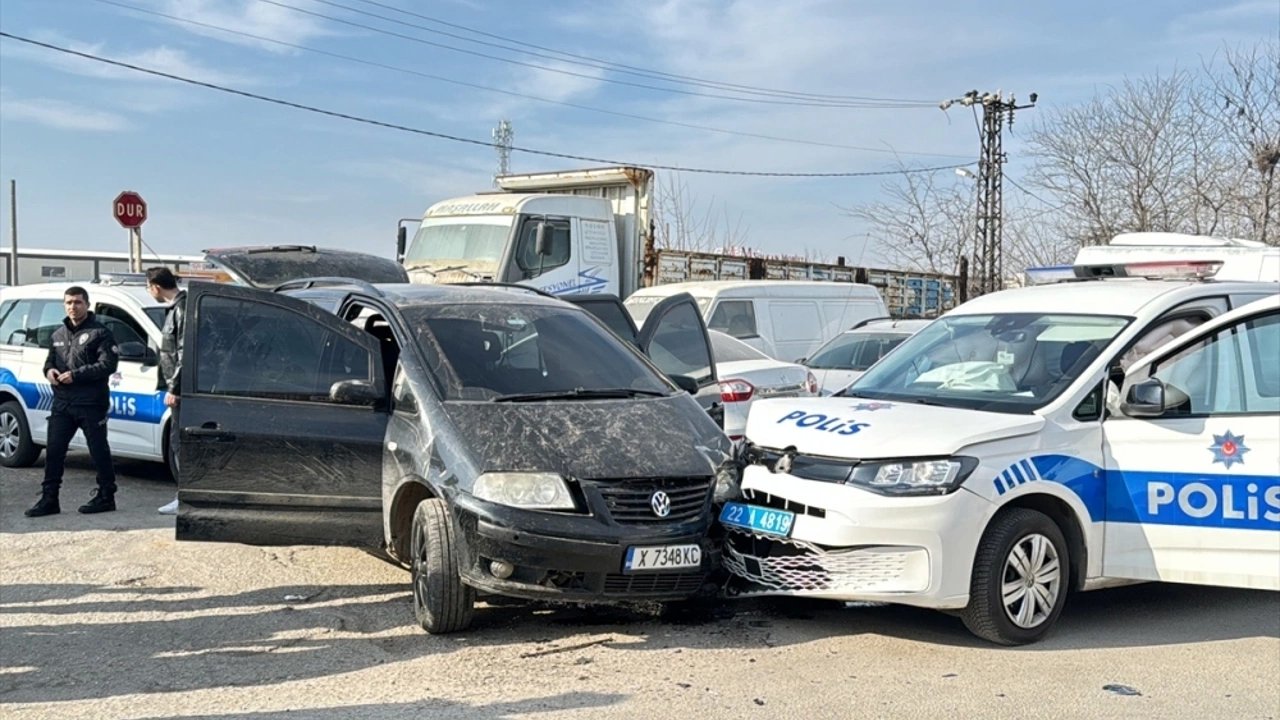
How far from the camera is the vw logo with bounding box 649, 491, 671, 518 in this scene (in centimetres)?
557

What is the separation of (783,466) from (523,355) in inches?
64.9

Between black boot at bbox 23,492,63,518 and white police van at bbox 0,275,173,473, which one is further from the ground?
white police van at bbox 0,275,173,473

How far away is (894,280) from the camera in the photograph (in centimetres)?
2230

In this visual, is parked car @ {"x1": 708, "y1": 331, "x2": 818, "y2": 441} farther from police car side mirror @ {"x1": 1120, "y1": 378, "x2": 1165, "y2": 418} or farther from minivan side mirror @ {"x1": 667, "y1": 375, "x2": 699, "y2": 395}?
police car side mirror @ {"x1": 1120, "y1": 378, "x2": 1165, "y2": 418}

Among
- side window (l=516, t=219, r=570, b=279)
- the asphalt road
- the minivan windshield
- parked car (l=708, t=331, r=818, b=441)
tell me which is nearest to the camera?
the asphalt road

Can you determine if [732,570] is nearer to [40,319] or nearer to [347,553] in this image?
[347,553]

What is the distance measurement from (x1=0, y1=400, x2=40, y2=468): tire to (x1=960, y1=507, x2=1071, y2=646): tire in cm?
912

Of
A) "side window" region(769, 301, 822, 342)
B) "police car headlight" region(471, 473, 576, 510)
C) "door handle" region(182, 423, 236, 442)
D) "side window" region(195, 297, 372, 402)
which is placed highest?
"side window" region(769, 301, 822, 342)

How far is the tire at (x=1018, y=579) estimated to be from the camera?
5500mm

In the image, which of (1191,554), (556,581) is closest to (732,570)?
(556,581)

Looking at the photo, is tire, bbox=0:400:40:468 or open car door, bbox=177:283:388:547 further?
tire, bbox=0:400:40:468

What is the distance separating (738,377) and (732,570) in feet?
11.3

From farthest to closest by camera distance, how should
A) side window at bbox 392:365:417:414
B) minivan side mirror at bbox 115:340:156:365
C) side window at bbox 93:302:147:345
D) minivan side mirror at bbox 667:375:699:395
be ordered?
side window at bbox 93:302:147:345 → minivan side mirror at bbox 115:340:156:365 → minivan side mirror at bbox 667:375:699:395 → side window at bbox 392:365:417:414

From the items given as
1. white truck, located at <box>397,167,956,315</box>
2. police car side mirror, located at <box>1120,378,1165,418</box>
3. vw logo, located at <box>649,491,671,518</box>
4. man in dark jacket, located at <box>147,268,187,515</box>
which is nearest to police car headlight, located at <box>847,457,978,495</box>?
vw logo, located at <box>649,491,671,518</box>
